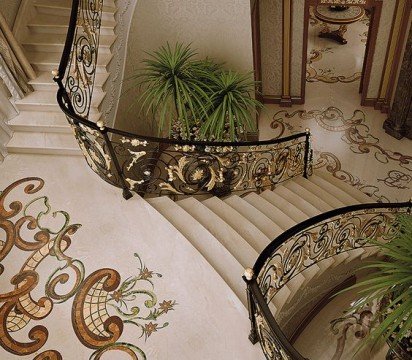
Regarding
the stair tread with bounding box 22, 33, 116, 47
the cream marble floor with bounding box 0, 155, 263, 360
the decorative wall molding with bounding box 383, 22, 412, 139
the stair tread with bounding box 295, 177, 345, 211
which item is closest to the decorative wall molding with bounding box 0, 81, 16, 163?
the cream marble floor with bounding box 0, 155, 263, 360

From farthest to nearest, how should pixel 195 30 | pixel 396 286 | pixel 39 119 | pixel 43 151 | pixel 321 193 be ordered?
pixel 195 30 < pixel 321 193 < pixel 39 119 < pixel 43 151 < pixel 396 286

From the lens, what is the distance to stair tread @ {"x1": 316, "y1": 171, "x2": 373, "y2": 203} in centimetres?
491

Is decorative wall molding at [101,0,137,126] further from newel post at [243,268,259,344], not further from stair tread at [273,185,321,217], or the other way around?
newel post at [243,268,259,344]

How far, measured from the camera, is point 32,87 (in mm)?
4078

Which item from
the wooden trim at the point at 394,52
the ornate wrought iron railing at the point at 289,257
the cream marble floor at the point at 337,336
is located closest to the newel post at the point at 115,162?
the ornate wrought iron railing at the point at 289,257

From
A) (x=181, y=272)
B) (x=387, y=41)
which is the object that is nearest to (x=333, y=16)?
(x=387, y=41)

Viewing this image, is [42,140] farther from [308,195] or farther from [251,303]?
[308,195]

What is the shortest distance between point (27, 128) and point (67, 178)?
778 mm

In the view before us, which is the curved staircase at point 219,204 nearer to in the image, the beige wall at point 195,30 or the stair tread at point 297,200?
the stair tread at point 297,200

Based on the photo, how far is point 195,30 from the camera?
16.6 feet

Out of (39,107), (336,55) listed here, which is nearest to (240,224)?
(39,107)

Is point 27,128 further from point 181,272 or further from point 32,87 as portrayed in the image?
point 181,272

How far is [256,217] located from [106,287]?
159 centimetres

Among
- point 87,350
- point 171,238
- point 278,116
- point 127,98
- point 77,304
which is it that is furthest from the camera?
point 278,116
